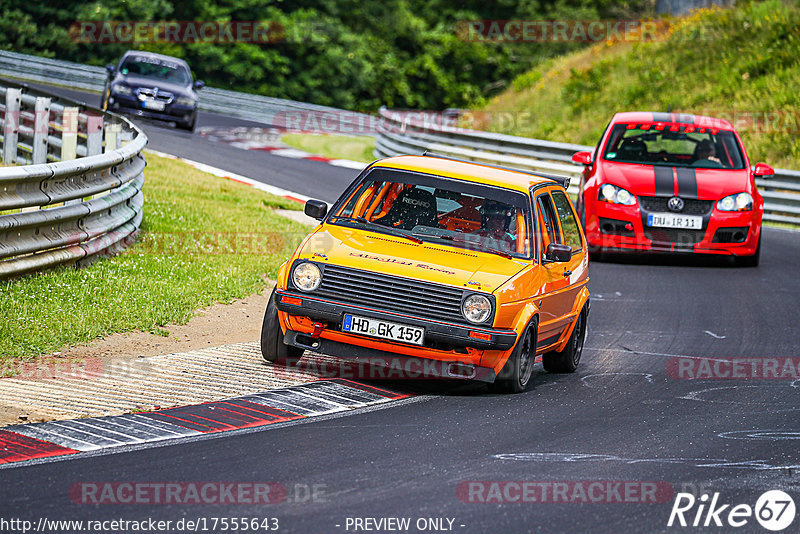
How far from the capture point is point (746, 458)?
6.69 metres

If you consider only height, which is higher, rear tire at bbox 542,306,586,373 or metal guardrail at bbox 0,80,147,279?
metal guardrail at bbox 0,80,147,279

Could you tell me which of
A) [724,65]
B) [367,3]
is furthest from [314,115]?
[367,3]

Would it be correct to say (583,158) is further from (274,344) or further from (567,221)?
(274,344)

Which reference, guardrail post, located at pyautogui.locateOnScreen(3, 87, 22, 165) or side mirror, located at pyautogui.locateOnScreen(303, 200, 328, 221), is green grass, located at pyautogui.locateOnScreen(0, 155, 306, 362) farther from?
guardrail post, located at pyautogui.locateOnScreen(3, 87, 22, 165)

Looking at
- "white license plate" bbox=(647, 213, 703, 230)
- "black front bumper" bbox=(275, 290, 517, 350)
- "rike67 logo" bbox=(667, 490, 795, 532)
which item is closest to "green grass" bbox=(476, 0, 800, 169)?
"white license plate" bbox=(647, 213, 703, 230)

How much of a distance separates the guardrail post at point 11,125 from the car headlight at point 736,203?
9437mm

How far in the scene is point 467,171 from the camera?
360 inches

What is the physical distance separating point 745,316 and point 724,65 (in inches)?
851

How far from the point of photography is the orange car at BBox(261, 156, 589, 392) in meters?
7.86

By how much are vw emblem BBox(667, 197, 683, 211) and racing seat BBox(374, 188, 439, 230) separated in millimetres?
6025

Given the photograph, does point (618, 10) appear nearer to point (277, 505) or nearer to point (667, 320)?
point (667, 320)

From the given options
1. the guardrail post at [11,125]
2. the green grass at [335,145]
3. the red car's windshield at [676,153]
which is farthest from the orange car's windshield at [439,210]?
the green grass at [335,145]

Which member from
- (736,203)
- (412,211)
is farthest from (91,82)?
(412,211)

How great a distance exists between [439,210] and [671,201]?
19.9ft
